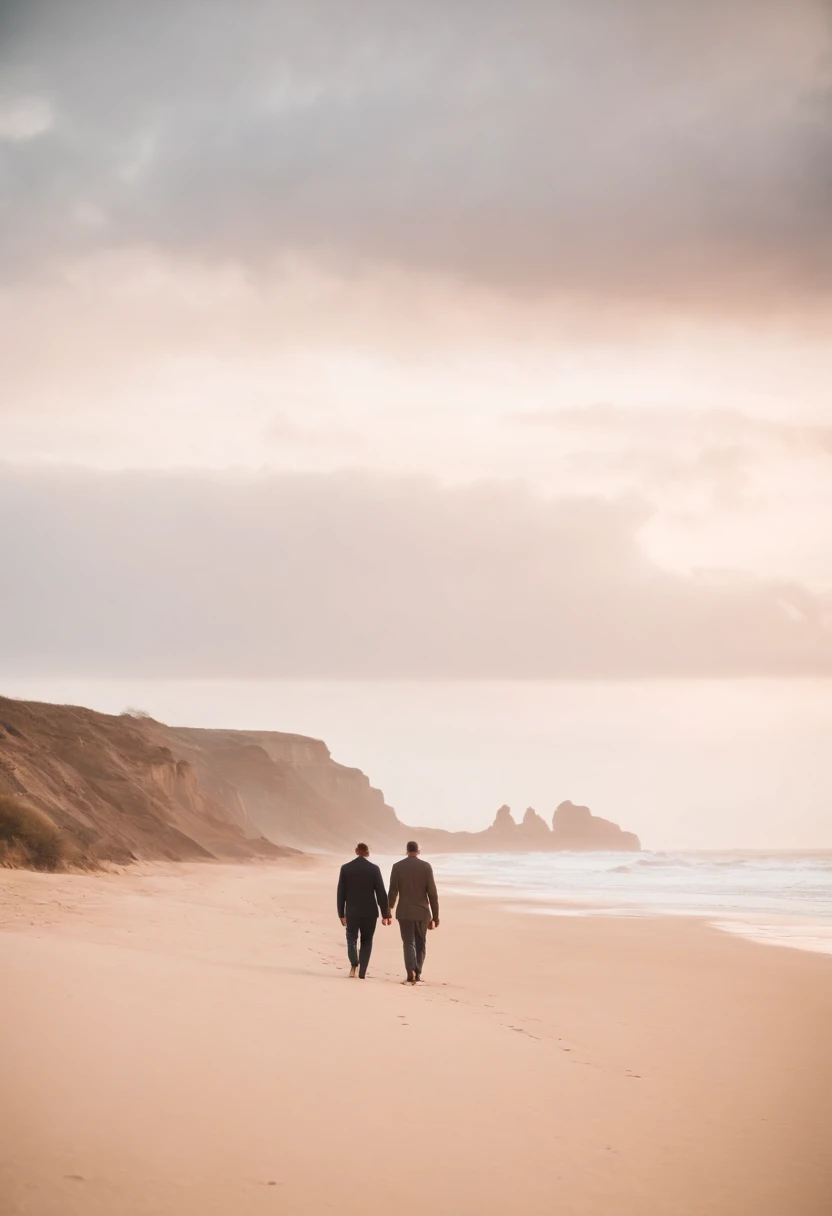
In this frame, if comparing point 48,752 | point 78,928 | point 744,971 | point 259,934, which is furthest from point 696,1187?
point 48,752

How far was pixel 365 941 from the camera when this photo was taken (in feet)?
37.4

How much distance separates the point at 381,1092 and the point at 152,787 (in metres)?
44.3

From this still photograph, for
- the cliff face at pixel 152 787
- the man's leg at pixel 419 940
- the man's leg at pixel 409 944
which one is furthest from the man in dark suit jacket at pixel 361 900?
the cliff face at pixel 152 787

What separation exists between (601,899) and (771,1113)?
25.0 metres

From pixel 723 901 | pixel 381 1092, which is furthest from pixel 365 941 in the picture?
pixel 723 901

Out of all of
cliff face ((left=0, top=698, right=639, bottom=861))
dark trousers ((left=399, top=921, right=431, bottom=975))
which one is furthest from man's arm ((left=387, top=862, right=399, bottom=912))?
cliff face ((left=0, top=698, right=639, bottom=861))

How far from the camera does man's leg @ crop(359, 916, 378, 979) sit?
11227 mm

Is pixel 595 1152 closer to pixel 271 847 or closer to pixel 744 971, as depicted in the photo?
pixel 744 971

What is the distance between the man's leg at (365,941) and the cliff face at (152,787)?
50.6 ft

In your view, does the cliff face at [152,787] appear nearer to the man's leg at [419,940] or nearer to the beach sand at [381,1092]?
the man's leg at [419,940]

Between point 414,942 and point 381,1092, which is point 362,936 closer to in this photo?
point 414,942

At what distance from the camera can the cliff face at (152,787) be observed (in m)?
33.0

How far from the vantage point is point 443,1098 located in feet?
19.8

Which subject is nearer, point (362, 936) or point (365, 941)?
point (365, 941)
